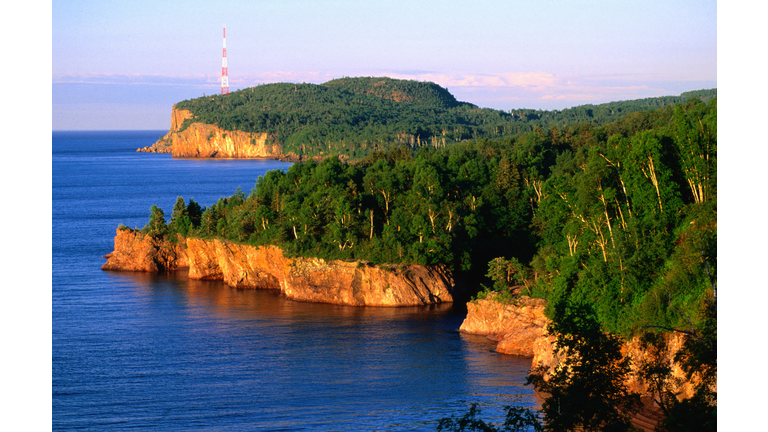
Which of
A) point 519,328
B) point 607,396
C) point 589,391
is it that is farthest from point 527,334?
point 589,391

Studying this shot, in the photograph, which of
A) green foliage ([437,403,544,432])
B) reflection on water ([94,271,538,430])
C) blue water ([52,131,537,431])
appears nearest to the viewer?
green foliage ([437,403,544,432])

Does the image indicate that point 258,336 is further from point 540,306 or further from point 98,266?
point 98,266

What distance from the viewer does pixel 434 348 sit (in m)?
41.2

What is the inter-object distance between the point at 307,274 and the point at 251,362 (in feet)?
56.0

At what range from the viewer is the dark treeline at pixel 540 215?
109 ft

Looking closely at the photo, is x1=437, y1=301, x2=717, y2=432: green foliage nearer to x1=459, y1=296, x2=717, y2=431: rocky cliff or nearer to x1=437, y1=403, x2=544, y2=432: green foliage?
x1=437, y1=403, x2=544, y2=432: green foliage

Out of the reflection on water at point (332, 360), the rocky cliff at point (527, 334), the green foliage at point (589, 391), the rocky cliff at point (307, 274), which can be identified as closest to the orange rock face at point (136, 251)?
the rocky cliff at point (307, 274)

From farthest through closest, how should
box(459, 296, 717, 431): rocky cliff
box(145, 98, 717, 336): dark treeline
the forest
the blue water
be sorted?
box(145, 98, 717, 336): dark treeline
the blue water
box(459, 296, 717, 431): rocky cliff
the forest

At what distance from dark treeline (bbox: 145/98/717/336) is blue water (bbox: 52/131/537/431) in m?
5.37

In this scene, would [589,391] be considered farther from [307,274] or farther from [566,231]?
[307,274]

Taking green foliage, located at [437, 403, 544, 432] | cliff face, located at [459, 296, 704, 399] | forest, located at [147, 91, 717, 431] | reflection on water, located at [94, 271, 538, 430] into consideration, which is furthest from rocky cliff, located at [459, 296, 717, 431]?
green foliage, located at [437, 403, 544, 432]

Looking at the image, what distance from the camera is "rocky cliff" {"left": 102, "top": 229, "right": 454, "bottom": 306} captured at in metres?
53.1

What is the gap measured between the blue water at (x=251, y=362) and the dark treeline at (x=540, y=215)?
5.37 m
